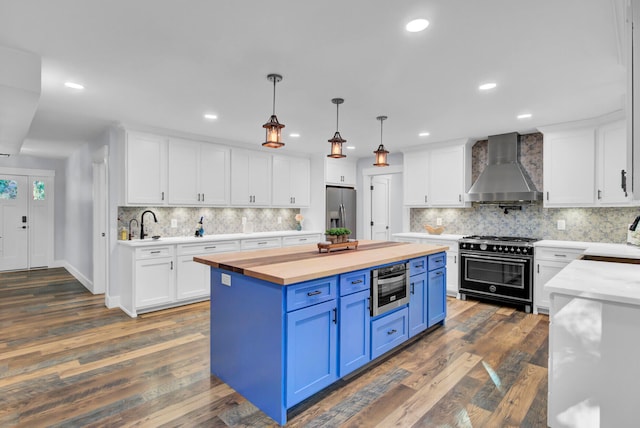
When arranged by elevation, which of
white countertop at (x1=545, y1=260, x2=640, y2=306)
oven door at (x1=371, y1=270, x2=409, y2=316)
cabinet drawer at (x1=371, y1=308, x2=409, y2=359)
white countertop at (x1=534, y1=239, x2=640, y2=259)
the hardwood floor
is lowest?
the hardwood floor

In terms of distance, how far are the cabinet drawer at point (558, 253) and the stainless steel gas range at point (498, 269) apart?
10 cm

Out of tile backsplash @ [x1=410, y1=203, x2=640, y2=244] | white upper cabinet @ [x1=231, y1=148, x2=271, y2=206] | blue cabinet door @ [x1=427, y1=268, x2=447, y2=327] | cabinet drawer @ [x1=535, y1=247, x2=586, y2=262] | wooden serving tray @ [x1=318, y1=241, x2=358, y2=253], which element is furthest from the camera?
white upper cabinet @ [x1=231, y1=148, x2=271, y2=206]

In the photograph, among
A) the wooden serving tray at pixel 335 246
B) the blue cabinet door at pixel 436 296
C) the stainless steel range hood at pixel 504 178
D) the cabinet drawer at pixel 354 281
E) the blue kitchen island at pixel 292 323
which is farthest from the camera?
the stainless steel range hood at pixel 504 178

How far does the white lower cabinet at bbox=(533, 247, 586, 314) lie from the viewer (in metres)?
4.07

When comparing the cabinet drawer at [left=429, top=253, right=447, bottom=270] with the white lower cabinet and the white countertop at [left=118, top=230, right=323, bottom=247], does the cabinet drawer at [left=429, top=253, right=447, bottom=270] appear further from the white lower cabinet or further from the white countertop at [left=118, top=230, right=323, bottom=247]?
the white countertop at [left=118, top=230, right=323, bottom=247]

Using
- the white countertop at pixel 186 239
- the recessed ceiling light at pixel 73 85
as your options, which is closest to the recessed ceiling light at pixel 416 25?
the recessed ceiling light at pixel 73 85

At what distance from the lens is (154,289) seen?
4.29 metres

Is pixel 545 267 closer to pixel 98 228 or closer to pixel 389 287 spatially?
pixel 389 287

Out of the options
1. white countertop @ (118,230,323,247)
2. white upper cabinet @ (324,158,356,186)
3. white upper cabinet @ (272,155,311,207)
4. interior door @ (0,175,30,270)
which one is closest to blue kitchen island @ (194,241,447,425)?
white countertop @ (118,230,323,247)

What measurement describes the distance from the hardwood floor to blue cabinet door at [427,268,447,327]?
0.16m

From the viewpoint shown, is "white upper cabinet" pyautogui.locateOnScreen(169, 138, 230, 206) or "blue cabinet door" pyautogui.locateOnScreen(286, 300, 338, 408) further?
"white upper cabinet" pyautogui.locateOnScreen(169, 138, 230, 206)

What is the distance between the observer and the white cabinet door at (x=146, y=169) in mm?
4387

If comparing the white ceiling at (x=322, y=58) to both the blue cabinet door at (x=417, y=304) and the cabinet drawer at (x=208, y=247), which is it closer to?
the cabinet drawer at (x=208, y=247)

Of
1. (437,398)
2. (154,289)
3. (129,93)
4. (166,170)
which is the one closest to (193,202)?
(166,170)
